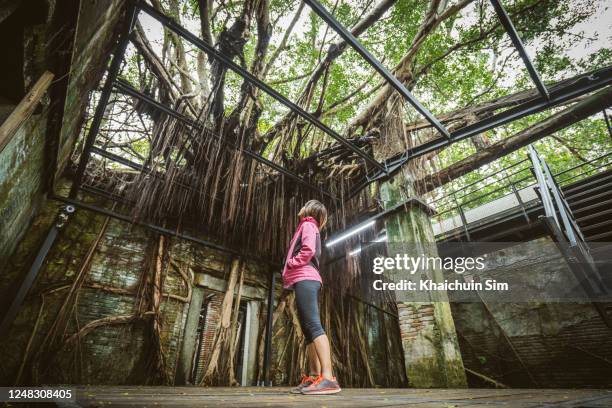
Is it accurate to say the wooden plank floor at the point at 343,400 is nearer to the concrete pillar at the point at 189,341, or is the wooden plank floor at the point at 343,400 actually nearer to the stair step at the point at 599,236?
the concrete pillar at the point at 189,341

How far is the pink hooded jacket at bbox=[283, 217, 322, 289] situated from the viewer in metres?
2.46

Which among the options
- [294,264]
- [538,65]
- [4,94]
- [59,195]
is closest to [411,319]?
[294,264]

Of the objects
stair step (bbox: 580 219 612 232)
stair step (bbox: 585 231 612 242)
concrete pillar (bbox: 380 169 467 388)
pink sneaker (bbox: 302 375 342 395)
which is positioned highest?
stair step (bbox: 580 219 612 232)

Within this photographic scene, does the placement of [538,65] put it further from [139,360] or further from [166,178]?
[139,360]

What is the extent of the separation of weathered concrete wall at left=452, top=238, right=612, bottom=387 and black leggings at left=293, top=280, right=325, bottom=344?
208 inches

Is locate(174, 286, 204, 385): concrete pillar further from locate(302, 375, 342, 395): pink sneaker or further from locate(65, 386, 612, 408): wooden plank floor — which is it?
locate(302, 375, 342, 395): pink sneaker

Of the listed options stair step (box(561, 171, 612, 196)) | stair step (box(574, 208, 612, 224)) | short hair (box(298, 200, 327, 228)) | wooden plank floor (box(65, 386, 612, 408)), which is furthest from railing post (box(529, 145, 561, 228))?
short hair (box(298, 200, 327, 228))

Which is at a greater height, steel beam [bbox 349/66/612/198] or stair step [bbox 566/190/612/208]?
steel beam [bbox 349/66/612/198]

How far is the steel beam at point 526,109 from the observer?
3.05 meters

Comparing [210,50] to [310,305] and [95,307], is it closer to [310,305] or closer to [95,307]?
[310,305]

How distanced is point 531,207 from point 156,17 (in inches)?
280

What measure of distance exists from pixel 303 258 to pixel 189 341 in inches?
137

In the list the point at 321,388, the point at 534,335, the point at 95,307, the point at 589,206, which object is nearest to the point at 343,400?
the point at 321,388

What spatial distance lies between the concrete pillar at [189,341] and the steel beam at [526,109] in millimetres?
4074
